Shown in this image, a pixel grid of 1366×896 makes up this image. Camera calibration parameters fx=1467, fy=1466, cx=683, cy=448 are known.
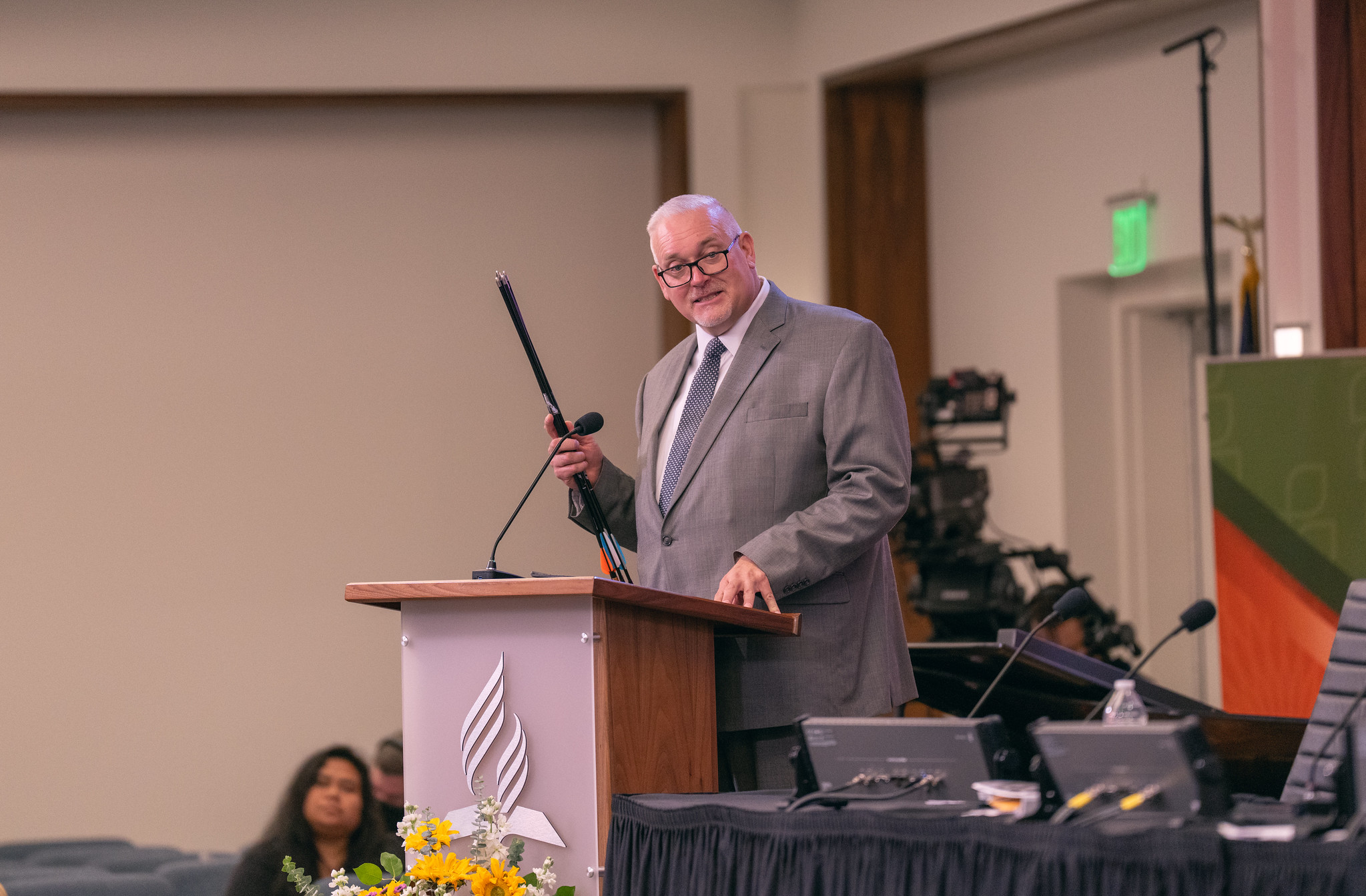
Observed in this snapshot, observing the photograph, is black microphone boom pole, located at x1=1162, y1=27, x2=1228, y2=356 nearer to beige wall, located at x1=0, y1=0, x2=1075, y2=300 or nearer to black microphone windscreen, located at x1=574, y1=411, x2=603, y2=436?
beige wall, located at x1=0, y1=0, x2=1075, y2=300

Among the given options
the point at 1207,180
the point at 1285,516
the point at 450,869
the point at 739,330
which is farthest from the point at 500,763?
the point at 1207,180

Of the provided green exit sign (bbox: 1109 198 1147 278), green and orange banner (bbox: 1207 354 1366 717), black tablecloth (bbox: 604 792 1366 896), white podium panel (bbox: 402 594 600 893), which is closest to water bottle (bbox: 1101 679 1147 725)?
black tablecloth (bbox: 604 792 1366 896)

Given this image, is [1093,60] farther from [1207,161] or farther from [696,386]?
[696,386]

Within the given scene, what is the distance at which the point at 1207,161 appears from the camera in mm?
4824

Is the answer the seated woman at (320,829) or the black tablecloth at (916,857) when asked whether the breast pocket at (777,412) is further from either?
the seated woman at (320,829)

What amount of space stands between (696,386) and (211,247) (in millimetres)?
3780

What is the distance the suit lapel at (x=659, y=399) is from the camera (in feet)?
8.42

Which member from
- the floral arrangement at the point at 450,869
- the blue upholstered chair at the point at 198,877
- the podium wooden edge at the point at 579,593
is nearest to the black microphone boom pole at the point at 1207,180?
the podium wooden edge at the point at 579,593

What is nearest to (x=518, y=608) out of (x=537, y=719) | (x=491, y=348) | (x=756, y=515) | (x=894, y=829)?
(x=537, y=719)

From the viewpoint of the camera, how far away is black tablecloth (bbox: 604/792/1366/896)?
54.2 inches

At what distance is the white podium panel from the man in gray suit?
0.32 meters

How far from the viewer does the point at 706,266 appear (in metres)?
2.51

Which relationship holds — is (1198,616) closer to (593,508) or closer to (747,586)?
(747,586)

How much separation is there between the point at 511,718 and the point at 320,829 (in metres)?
2.91
